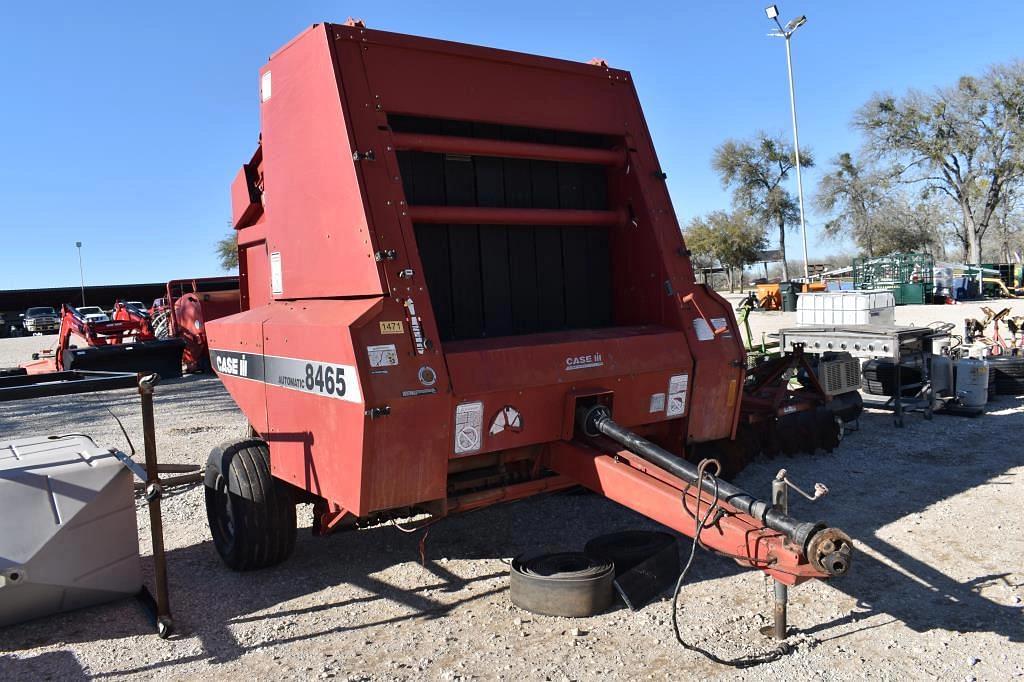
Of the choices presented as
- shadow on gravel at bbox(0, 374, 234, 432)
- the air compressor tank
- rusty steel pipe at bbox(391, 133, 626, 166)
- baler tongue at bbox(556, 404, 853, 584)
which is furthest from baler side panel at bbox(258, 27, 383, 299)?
the air compressor tank

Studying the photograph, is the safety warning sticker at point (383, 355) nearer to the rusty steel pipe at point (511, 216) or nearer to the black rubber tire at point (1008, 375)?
the rusty steel pipe at point (511, 216)

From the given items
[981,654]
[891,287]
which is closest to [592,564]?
[981,654]

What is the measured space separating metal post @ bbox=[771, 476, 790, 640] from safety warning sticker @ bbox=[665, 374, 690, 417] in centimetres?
114

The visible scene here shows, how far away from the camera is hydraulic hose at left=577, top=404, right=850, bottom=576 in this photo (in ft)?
9.69

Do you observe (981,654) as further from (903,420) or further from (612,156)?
(903,420)

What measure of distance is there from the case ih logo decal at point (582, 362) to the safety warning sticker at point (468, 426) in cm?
55

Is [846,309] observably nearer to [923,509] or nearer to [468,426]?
[923,509]

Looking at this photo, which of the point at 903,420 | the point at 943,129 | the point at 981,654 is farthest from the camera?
the point at 943,129

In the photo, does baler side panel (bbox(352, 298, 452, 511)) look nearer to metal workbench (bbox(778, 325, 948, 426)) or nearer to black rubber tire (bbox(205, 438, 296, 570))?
black rubber tire (bbox(205, 438, 296, 570))

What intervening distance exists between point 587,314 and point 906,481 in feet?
10.2

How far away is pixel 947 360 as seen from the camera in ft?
29.2

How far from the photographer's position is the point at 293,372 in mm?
4172

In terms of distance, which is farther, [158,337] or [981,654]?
[158,337]

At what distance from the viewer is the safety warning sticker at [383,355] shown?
3.66 meters
